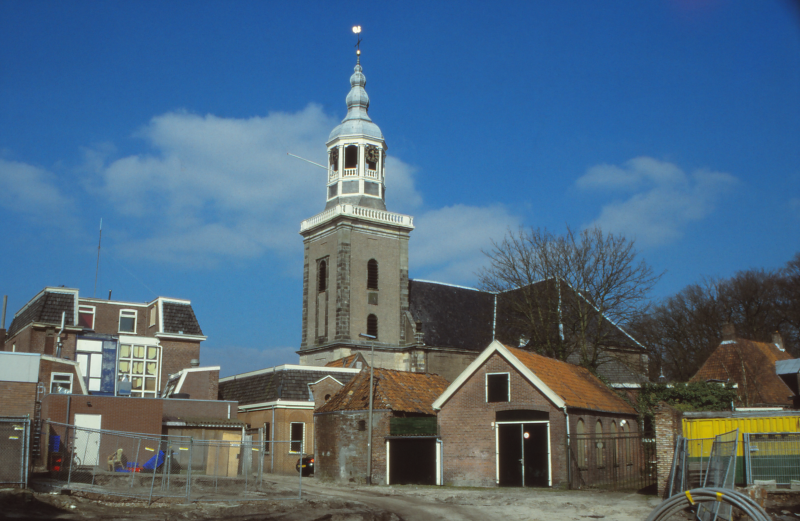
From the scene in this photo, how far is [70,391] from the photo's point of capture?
34562 mm

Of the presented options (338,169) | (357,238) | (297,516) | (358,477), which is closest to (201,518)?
(297,516)

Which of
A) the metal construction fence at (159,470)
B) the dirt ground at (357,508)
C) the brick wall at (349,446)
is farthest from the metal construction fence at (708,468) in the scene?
the brick wall at (349,446)

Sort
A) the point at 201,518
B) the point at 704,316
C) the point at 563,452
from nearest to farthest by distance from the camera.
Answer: the point at 201,518, the point at 563,452, the point at 704,316

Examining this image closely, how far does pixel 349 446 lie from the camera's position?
3036cm

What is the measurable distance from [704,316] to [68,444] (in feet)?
165

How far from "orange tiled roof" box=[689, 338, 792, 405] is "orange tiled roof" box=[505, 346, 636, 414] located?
1465cm

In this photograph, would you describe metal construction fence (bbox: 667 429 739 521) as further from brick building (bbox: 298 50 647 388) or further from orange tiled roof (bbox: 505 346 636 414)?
brick building (bbox: 298 50 647 388)

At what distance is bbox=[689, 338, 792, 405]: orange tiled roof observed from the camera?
45.8 m

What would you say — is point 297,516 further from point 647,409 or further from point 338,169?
point 338,169

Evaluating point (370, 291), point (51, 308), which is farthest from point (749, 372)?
point (51, 308)

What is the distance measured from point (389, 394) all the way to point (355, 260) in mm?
23234

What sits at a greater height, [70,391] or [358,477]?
[70,391]

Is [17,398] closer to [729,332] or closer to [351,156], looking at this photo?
[351,156]

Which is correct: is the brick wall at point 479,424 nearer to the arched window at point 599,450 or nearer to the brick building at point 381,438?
the brick building at point 381,438
